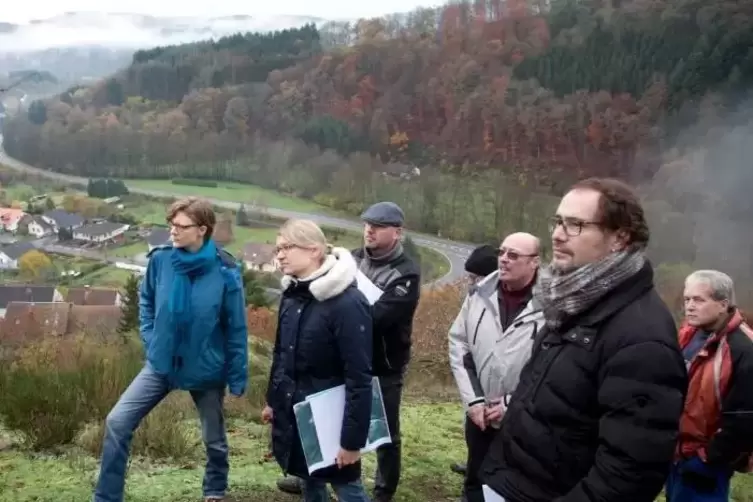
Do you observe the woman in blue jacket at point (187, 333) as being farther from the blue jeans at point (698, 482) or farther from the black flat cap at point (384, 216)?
the blue jeans at point (698, 482)

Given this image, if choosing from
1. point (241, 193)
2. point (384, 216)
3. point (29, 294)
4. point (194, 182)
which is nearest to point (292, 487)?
point (384, 216)

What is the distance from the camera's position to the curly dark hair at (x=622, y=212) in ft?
4.91

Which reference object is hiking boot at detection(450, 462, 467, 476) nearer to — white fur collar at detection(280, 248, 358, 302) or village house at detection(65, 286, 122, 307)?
white fur collar at detection(280, 248, 358, 302)

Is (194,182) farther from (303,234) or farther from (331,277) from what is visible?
(331,277)

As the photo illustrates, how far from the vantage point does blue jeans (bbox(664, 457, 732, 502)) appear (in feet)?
7.63

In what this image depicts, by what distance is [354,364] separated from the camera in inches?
86.9

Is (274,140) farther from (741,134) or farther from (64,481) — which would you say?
(64,481)

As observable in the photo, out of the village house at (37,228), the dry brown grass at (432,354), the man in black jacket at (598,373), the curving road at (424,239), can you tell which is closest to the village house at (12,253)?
the village house at (37,228)

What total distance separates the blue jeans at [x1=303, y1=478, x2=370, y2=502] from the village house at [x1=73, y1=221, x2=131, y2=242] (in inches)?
1477

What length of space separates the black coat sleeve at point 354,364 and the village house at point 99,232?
37750 millimetres

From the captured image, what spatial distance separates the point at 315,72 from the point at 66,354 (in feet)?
172

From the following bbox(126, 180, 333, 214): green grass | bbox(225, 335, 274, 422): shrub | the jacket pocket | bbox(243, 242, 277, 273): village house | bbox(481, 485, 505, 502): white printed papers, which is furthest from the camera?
bbox(126, 180, 333, 214): green grass

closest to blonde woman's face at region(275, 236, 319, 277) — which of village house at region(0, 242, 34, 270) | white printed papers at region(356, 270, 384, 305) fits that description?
white printed papers at region(356, 270, 384, 305)

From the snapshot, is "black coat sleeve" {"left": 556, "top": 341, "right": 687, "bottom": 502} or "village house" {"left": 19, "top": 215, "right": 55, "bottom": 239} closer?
"black coat sleeve" {"left": 556, "top": 341, "right": 687, "bottom": 502}
